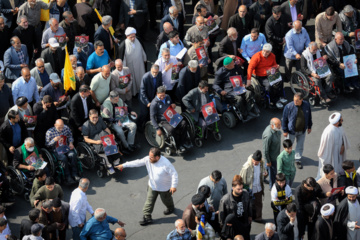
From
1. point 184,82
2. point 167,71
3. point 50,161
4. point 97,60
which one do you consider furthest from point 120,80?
point 50,161

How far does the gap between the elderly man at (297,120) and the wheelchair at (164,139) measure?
7.09 feet

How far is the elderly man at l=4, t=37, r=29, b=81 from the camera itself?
18578 mm

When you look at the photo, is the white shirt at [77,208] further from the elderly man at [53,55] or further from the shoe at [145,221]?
the elderly man at [53,55]

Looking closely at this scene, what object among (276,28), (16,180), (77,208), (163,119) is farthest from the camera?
(276,28)

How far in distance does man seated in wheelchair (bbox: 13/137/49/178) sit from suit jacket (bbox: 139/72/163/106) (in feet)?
10.1

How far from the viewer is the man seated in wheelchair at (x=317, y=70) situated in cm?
1947

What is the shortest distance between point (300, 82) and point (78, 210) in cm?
737

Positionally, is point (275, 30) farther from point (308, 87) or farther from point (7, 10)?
point (7, 10)

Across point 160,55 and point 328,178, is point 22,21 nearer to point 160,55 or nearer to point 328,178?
point 160,55

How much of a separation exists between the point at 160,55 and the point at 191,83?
1.21 meters

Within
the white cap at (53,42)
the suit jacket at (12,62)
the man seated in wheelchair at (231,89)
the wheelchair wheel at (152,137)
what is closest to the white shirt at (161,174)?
the wheelchair wheel at (152,137)

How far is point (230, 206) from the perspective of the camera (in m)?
14.7

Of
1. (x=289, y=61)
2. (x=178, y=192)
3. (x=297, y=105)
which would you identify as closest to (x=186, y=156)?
(x=178, y=192)

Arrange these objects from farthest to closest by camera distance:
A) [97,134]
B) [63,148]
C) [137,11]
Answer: [137,11], [97,134], [63,148]
